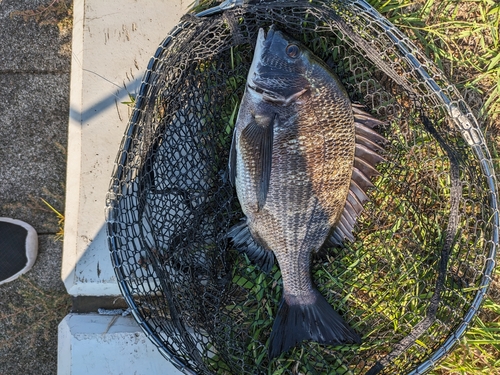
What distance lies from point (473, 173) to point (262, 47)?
143cm

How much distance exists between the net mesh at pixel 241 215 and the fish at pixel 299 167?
0.17 metres

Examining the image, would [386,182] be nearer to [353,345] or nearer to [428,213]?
[428,213]

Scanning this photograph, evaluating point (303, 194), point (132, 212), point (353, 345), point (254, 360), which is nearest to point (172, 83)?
point (132, 212)

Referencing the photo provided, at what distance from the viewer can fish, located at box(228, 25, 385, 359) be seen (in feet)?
7.51

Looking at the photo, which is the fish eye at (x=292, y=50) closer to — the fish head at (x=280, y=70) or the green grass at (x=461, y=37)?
the fish head at (x=280, y=70)

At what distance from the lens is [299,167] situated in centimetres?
229

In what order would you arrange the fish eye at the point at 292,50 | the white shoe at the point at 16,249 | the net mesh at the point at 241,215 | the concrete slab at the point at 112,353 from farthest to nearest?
1. the white shoe at the point at 16,249
2. the concrete slab at the point at 112,353
3. the net mesh at the point at 241,215
4. the fish eye at the point at 292,50

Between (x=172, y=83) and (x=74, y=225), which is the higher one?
(x=172, y=83)

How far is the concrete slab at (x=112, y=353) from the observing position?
8.87 feet

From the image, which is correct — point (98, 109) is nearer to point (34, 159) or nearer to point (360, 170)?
point (34, 159)

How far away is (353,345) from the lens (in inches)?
100

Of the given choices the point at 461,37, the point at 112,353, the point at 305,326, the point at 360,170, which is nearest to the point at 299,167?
the point at 360,170

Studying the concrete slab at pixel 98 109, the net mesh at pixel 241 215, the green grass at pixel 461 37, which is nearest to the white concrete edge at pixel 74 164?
the concrete slab at pixel 98 109

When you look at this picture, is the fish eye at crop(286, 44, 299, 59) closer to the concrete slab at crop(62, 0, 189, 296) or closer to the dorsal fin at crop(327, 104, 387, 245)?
the dorsal fin at crop(327, 104, 387, 245)
